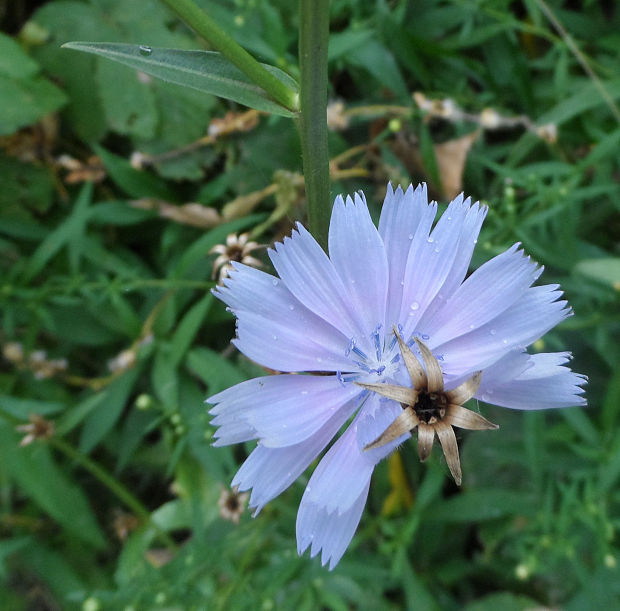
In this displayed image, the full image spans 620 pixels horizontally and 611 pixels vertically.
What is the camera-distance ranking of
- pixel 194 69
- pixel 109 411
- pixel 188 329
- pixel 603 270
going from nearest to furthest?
pixel 194 69
pixel 603 270
pixel 188 329
pixel 109 411

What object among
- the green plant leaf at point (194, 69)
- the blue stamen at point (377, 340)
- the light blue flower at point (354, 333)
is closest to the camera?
the green plant leaf at point (194, 69)

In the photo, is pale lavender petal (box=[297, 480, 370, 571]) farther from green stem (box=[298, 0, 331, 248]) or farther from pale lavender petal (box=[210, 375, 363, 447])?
green stem (box=[298, 0, 331, 248])

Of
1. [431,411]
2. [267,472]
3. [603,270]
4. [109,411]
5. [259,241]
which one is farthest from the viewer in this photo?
[109,411]

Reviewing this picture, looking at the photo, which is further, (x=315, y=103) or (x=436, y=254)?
(x=436, y=254)

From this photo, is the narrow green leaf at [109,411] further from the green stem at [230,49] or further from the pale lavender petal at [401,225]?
the green stem at [230,49]

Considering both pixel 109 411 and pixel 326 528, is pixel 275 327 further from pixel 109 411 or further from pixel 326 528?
pixel 109 411

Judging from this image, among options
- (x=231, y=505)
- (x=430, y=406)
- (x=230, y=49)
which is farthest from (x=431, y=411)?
(x=231, y=505)

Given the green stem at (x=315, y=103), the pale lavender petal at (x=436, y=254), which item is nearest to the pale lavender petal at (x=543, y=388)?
the pale lavender petal at (x=436, y=254)
